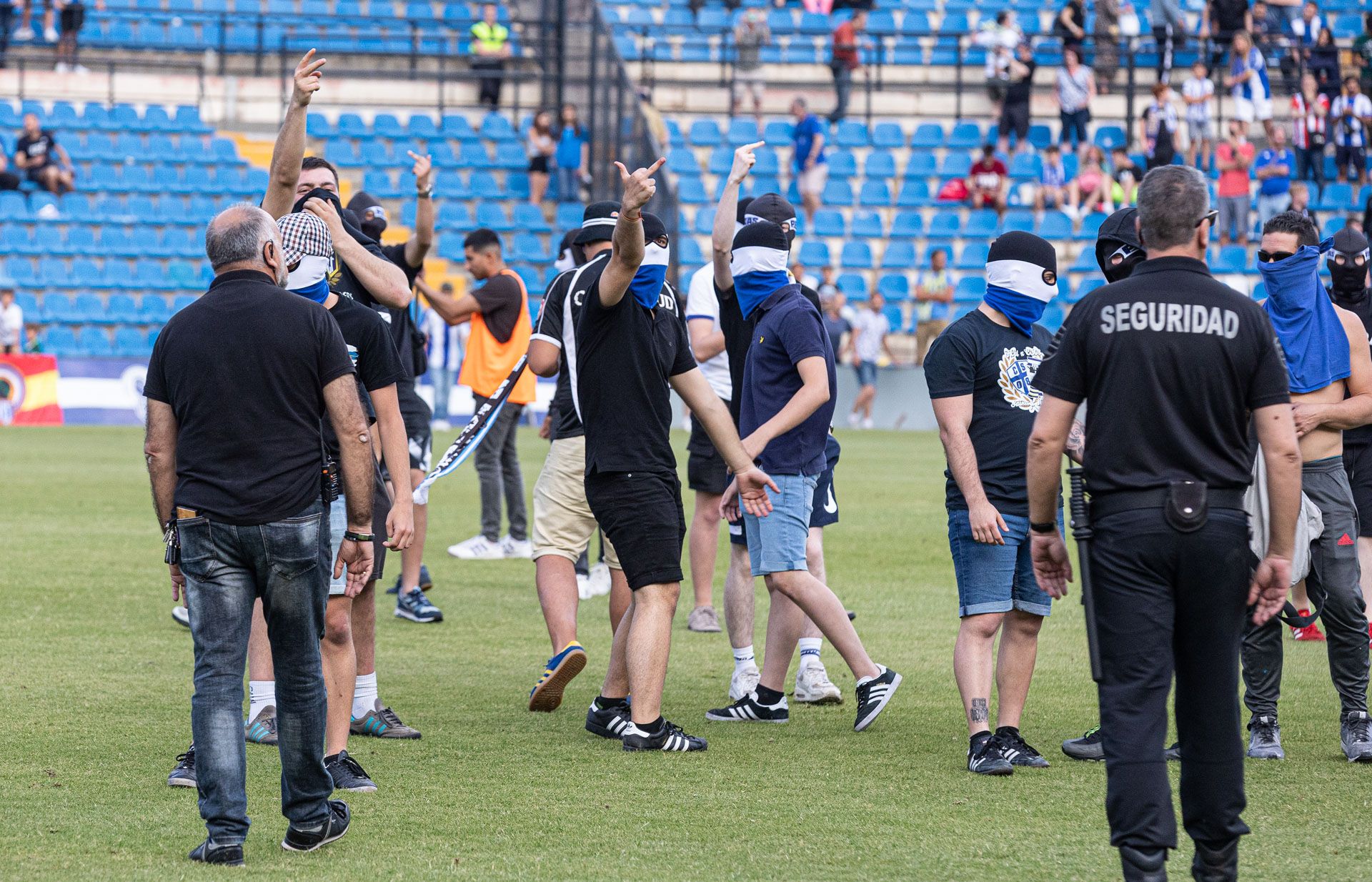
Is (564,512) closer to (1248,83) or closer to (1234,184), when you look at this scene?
(1234,184)

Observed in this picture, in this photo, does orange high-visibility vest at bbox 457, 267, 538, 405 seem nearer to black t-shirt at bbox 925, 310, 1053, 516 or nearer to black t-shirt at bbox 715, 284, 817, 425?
black t-shirt at bbox 715, 284, 817, 425

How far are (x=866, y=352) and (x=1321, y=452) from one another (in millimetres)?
19109

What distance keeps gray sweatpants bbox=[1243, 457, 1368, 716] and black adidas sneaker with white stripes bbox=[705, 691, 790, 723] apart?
1.97 m

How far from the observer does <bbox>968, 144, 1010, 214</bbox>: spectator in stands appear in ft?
89.3

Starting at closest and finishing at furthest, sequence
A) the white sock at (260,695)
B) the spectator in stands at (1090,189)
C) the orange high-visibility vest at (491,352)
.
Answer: the white sock at (260,695)
the orange high-visibility vest at (491,352)
the spectator in stands at (1090,189)

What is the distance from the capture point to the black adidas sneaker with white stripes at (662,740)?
253 inches

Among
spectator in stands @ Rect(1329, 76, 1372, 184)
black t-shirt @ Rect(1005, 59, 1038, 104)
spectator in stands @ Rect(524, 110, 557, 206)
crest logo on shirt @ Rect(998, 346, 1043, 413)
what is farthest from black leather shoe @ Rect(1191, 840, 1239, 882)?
spectator in stands @ Rect(1329, 76, 1372, 184)

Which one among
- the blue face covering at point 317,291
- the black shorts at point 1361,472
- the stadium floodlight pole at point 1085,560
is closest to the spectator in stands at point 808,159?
the black shorts at point 1361,472

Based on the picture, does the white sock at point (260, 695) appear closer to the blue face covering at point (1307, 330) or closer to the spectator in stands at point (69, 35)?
the blue face covering at point (1307, 330)

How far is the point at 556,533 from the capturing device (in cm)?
739

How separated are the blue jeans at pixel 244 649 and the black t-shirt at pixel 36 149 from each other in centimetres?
2410

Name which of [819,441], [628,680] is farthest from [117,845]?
[819,441]

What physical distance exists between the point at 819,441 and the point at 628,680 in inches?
52.1

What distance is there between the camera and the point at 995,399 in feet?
20.3
